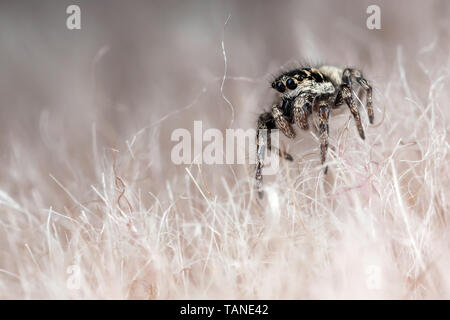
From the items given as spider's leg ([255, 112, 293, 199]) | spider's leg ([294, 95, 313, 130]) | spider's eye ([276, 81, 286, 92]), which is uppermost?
spider's eye ([276, 81, 286, 92])

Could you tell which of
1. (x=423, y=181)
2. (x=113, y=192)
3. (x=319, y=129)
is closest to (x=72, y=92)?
(x=113, y=192)

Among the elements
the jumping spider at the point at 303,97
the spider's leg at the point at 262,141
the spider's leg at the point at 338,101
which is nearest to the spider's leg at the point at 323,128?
Result: the jumping spider at the point at 303,97

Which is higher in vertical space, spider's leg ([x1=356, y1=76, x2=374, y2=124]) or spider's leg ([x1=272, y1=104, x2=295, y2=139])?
spider's leg ([x1=356, y1=76, x2=374, y2=124])

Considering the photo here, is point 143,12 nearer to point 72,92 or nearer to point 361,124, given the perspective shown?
point 72,92

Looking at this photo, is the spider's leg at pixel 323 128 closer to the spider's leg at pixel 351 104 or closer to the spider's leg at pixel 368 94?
the spider's leg at pixel 351 104

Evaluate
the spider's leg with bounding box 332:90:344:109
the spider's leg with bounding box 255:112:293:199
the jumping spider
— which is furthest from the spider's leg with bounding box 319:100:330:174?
the spider's leg with bounding box 255:112:293:199

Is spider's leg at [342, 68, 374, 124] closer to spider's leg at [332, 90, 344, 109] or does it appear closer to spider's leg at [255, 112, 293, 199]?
spider's leg at [332, 90, 344, 109]
